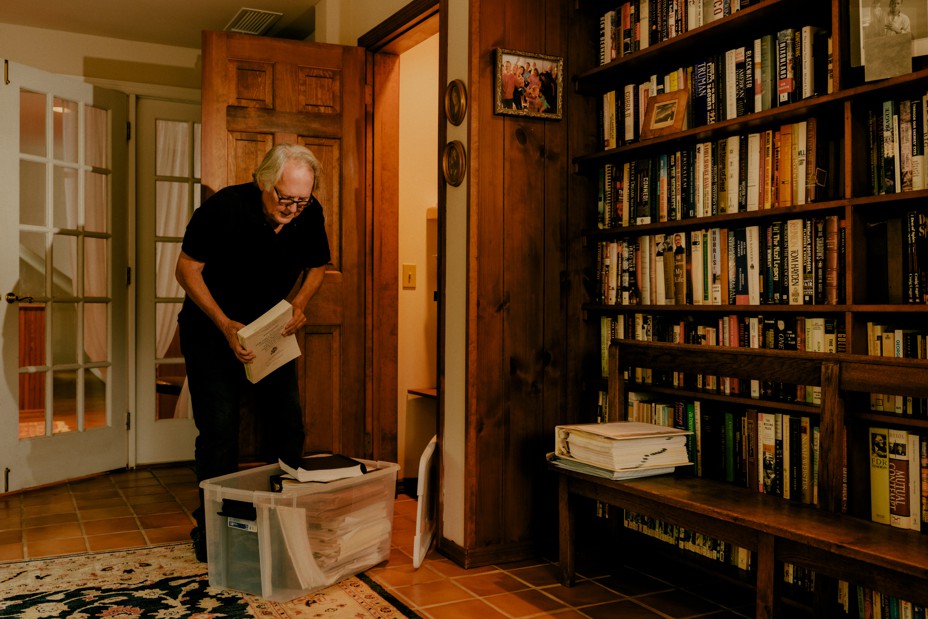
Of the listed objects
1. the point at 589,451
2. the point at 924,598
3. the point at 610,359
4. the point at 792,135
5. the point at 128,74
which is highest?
the point at 128,74

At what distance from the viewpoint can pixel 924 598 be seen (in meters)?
1.46

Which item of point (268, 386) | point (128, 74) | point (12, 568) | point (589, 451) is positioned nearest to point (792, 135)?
point (589, 451)

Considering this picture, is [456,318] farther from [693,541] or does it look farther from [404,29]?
[404,29]

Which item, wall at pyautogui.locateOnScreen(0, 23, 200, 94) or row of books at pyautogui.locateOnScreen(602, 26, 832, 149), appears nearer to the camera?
row of books at pyautogui.locateOnScreen(602, 26, 832, 149)

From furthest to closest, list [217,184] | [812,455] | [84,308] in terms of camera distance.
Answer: [84,308] < [217,184] < [812,455]

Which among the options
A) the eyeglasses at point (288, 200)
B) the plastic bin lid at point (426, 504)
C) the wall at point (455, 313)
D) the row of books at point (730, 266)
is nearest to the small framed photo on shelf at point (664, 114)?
the row of books at point (730, 266)

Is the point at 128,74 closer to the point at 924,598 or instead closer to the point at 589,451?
the point at 589,451

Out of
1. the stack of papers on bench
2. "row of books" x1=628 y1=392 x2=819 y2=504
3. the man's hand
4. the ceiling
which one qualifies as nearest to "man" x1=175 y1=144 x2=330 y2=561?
the man's hand

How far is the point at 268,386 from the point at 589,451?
48.1 inches

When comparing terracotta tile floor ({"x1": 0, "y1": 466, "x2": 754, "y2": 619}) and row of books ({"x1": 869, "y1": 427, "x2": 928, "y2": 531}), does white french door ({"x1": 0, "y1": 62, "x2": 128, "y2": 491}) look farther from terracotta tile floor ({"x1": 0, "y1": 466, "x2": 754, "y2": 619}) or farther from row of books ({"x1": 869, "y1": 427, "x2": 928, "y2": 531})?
row of books ({"x1": 869, "y1": 427, "x2": 928, "y2": 531})

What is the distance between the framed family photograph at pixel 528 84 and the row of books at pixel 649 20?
19 cm

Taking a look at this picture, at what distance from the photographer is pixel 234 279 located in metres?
2.69

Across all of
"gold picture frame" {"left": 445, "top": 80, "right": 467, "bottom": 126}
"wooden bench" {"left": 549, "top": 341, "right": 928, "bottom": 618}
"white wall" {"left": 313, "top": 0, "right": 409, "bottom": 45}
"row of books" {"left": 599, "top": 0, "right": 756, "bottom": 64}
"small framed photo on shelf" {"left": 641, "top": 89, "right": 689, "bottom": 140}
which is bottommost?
"wooden bench" {"left": 549, "top": 341, "right": 928, "bottom": 618}

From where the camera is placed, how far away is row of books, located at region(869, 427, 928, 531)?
183cm
